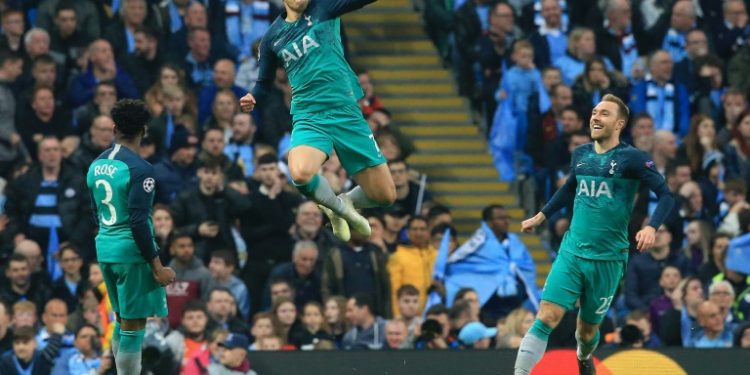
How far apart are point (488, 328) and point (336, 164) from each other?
122 inches

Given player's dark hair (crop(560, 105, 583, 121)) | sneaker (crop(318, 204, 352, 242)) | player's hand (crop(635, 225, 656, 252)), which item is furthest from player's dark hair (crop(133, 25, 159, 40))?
player's hand (crop(635, 225, 656, 252))

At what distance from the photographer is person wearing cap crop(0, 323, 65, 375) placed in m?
16.4

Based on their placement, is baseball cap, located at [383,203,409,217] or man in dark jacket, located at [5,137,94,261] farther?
baseball cap, located at [383,203,409,217]

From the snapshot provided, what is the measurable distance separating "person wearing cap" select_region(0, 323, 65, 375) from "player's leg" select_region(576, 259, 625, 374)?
4687mm

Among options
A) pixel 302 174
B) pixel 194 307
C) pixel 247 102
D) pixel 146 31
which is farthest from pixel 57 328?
pixel 146 31

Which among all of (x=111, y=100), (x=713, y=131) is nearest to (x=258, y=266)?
(x=111, y=100)

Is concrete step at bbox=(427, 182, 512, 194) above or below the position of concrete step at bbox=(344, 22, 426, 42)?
below

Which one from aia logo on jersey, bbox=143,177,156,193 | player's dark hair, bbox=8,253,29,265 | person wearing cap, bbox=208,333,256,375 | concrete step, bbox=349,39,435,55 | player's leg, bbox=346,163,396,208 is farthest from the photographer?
concrete step, bbox=349,39,435,55

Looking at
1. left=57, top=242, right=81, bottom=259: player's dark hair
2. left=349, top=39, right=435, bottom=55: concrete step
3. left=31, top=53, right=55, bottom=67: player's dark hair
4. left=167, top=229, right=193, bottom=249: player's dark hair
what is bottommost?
left=57, top=242, right=81, bottom=259: player's dark hair

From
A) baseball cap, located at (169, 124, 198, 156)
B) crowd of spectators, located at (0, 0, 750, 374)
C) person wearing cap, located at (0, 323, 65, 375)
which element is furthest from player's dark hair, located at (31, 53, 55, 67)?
person wearing cap, located at (0, 323, 65, 375)

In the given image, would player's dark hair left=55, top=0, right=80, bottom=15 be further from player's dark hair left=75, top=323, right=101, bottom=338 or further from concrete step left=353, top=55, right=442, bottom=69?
player's dark hair left=75, top=323, right=101, bottom=338

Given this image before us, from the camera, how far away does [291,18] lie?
553 inches

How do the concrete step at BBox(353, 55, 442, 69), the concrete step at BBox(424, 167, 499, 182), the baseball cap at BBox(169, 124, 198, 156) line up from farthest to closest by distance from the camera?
the concrete step at BBox(353, 55, 442, 69) → the concrete step at BBox(424, 167, 499, 182) → the baseball cap at BBox(169, 124, 198, 156)

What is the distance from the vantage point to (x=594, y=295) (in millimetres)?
14742
